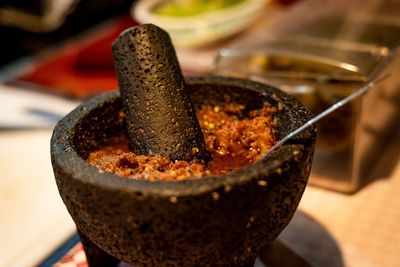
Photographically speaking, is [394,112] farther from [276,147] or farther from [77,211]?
[77,211]

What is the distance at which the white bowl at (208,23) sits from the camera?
172 centimetres

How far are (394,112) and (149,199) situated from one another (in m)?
0.94

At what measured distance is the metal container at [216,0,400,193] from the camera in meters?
1.07

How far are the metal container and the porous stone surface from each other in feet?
1.30

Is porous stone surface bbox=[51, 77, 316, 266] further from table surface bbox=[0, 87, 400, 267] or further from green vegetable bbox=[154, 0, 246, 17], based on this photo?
green vegetable bbox=[154, 0, 246, 17]

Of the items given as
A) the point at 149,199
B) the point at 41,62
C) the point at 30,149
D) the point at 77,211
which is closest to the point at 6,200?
the point at 30,149

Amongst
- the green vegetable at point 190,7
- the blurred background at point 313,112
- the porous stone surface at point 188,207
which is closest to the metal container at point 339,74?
the blurred background at point 313,112

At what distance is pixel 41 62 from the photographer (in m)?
1.96

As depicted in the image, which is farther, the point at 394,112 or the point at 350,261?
the point at 394,112

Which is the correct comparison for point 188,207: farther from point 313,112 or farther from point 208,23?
point 208,23

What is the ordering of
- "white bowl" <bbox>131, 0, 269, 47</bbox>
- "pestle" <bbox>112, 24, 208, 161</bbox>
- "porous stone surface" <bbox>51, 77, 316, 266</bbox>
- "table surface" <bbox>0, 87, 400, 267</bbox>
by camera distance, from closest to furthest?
"porous stone surface" <bbox>51, 77, 316, 266</bbox> → "pestle" <bbox>112, 24, 208, 161</bbox> → "table surface" <bbox>0, 87, 400, 267</bbox> → "white bowl" <bbox>131, 0, 269, 47</bbox>

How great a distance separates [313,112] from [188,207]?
0.62m

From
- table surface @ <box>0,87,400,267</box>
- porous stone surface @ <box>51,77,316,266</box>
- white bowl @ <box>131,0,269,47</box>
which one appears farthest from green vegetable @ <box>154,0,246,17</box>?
porous stone surface @ <box>51,77,316,266</box>

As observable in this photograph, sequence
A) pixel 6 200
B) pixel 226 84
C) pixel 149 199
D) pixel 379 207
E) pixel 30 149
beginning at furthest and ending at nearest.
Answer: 1. pixel 30 149
2. pixel 6 200
3. pixel 379 207
4. pixel 226 84
5. pixel 149 199
